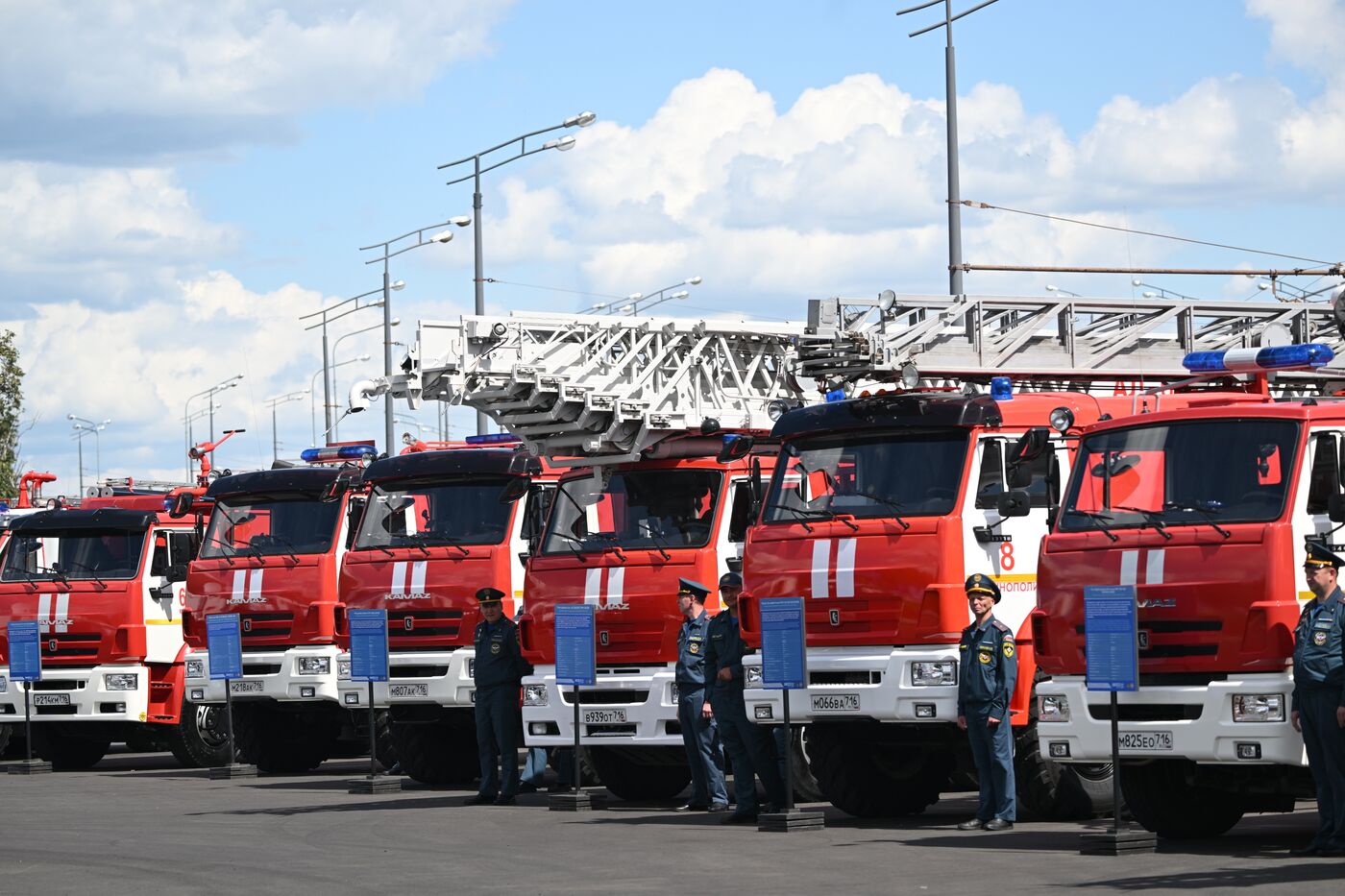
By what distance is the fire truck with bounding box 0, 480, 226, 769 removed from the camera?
23.7m

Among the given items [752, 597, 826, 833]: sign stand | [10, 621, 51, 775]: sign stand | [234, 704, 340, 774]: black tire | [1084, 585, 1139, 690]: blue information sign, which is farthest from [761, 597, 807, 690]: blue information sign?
[10, 621, 51, 775]: sign stand

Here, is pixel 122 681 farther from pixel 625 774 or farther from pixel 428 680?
pixel 625 774

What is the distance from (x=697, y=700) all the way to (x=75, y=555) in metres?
9.81

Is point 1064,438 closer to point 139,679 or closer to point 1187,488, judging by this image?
point 1187,488

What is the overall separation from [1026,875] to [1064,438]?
13.2ft

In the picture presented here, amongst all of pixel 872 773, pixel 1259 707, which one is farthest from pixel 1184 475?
pixel 872 773

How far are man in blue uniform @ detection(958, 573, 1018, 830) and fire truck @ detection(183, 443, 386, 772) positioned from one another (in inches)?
319

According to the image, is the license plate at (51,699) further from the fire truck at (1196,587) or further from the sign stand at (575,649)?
the fire truck at (1196,587)

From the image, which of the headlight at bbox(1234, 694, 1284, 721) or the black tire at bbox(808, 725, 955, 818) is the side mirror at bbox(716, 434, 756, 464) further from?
the headlight at bbox(1234, 694, 1284, 721)

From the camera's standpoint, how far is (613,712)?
17.8 m

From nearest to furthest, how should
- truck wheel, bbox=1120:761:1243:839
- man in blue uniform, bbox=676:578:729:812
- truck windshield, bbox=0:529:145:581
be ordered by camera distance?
truck wheel, bbox=1120:761:1243:839 < man in blue uniform, bbox=676:578:729:812 < truck windshield, bbox=0:529:145:581

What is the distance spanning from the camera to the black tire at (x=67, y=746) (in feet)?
80.8

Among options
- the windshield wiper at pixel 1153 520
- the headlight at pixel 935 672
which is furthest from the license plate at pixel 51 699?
the windshield wiper at pixel 1153 520

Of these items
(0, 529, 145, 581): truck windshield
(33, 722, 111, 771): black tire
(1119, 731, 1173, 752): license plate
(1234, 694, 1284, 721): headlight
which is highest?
(0, 529, 145, 581): truck windshield
